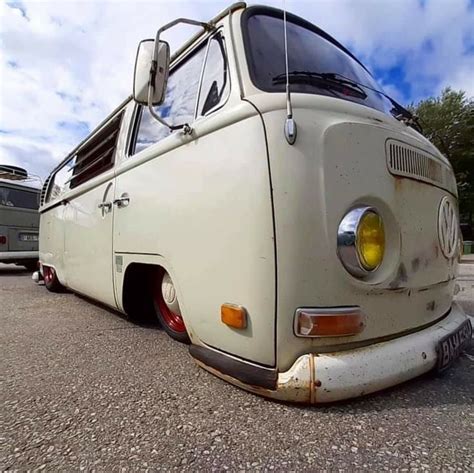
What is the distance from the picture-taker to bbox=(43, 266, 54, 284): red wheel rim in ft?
15.9

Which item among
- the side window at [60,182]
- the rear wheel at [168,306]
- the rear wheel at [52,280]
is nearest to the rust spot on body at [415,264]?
the rear wheel at [168,306]

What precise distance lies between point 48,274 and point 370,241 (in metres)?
4.91

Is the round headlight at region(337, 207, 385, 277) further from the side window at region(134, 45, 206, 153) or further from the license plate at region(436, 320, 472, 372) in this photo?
the side window at region(134, 45, 206, 153)

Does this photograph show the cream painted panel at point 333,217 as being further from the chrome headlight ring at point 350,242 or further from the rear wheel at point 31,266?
the rear wheel at point 31,266

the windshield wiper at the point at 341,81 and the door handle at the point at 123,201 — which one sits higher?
the windshield wiper at the point at 341,81

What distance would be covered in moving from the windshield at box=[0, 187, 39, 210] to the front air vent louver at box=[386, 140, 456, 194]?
8480 mm

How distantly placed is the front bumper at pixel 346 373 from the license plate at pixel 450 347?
10cm

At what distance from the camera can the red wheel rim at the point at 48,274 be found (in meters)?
4.84

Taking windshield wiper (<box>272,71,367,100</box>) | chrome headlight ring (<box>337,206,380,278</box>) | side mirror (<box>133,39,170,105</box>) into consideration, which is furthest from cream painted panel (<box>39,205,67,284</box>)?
chrome headlight ring (<box>337,206,380,278</box>)

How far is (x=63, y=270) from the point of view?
4.08 metres

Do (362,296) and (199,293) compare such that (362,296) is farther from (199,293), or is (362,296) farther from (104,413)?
(104,413)

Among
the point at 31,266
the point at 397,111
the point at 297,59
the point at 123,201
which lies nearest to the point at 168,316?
the point at 123,201

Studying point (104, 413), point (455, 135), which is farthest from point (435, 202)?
point (455, 135)

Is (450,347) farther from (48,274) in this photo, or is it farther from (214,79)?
(48,274)
